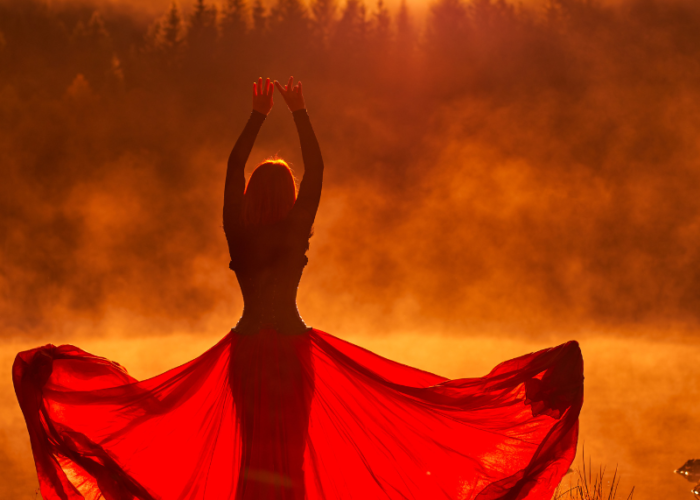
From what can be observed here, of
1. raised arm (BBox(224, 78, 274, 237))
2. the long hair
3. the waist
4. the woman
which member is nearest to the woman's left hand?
raised arm (BBox(224, 78, 274, 237))

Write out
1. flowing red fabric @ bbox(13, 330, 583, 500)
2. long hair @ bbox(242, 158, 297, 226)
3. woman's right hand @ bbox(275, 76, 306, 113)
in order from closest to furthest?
flowing red fabric @ bbox(13, 330, 583, 500) → long hair @ bbox(242, 158, 297, 226) → woman's right hand @ bbox(275, 76, 306, 113)

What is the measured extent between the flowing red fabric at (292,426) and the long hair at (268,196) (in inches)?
17.1

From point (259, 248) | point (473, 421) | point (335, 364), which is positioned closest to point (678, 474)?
point (473, 421)

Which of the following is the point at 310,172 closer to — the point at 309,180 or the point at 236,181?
the point at 309,180

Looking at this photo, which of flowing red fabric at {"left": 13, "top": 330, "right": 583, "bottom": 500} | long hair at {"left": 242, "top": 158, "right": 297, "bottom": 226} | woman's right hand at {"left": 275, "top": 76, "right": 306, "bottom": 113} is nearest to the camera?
flowing red fabric at {"left": 13, "top": 330, "right": 583, "bottom": 500}

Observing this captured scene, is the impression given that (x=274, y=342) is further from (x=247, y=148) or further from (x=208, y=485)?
(x=247, y=148)

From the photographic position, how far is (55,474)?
7.63 ft

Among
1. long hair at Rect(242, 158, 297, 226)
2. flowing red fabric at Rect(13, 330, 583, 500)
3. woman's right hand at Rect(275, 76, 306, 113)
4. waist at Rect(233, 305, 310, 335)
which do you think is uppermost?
woman's right hand at Rect(275, 76, 306, 113)

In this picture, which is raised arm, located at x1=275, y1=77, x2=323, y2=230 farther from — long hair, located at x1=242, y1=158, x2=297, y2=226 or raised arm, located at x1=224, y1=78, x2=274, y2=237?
raised arm, located at x1=224, y1=78, x2=274, y2=237

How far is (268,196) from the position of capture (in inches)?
94.6

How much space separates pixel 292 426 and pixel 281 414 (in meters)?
0.06

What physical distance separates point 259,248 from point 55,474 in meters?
1.10

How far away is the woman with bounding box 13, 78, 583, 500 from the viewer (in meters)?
2.28

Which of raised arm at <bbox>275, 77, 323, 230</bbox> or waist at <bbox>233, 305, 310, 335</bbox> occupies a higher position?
raised arm at <bbox>275, 77, 323, 230</bbox>
